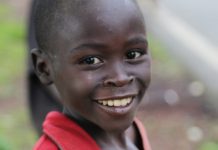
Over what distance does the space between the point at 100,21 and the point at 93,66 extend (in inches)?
4.8

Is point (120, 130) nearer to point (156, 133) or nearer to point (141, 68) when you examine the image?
point (141, 68)

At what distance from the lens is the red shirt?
6.39ft

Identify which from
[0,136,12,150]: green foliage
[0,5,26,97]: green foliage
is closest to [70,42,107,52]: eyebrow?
[0,136,12,150]: green foliage

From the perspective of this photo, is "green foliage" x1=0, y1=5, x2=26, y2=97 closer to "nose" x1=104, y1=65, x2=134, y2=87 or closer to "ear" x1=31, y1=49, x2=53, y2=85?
"ear" x1=31, y1=49, x2=53, y2=85

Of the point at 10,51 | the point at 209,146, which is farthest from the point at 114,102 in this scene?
the point at 10,51

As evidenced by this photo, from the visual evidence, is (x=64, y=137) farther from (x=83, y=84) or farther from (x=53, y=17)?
(x=53, y=17)

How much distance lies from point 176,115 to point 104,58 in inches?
A: 156

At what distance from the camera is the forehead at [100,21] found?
6.17 feet

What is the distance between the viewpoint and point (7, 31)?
25.6 feet

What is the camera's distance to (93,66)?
1886mm

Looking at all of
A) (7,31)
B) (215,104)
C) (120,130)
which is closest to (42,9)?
(120,130)

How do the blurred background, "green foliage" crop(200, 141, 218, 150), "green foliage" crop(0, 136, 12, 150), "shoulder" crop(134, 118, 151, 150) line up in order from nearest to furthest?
"shoulder" crop(134, 118, 151, 150), "green foliage" crop(0, 136, 12, 150), "green foliage" crop(200, 141, 218, 150), the blurred background

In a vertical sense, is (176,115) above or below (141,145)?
below

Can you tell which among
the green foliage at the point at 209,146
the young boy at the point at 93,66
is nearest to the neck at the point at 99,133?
the young boy at the point at 93,66
